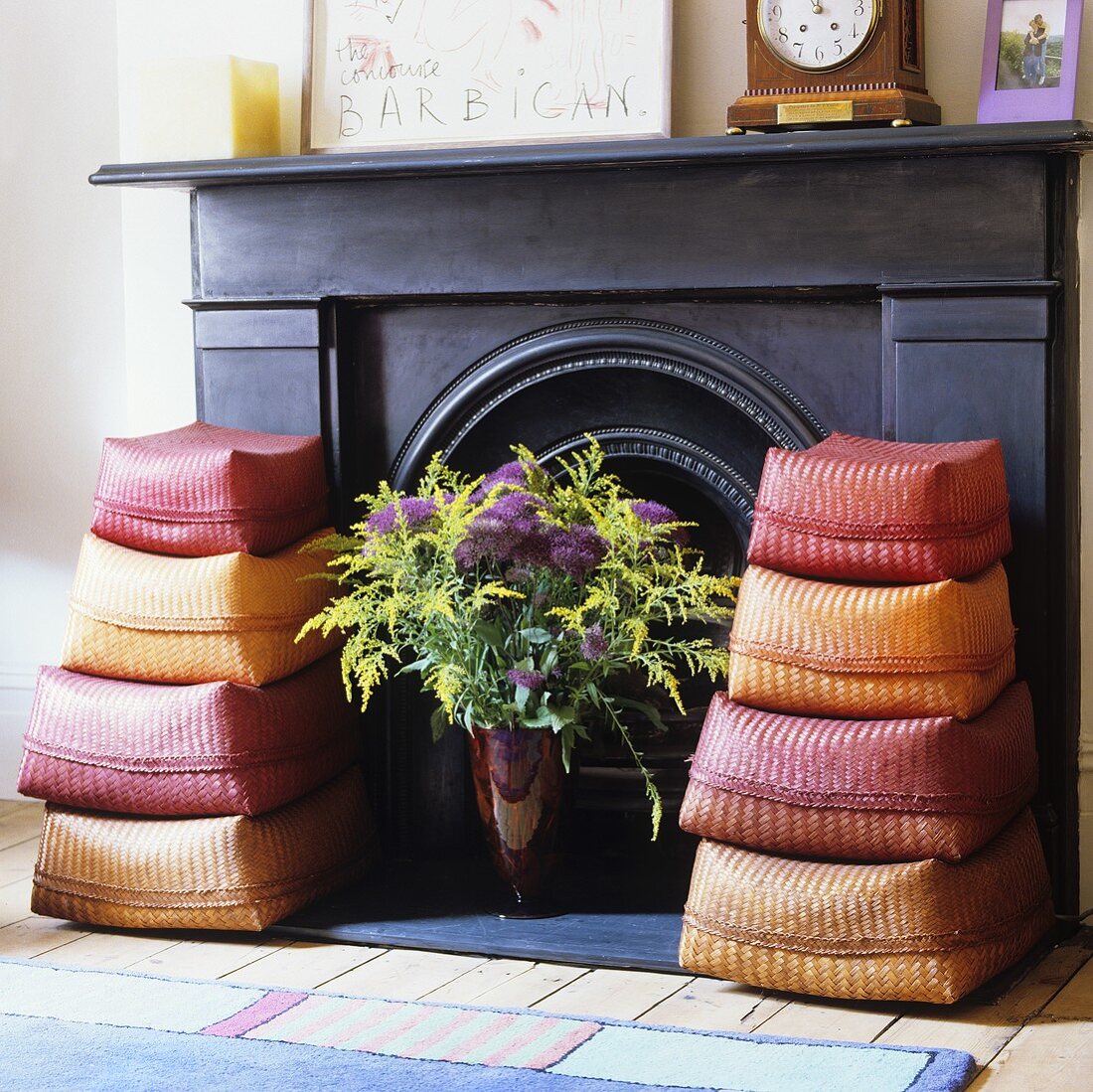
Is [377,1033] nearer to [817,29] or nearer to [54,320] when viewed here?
[817,29]

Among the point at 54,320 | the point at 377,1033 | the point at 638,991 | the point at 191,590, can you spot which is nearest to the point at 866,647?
the point at 638,991

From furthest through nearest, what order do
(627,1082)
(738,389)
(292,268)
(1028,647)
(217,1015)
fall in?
(292,268)
(738,389)
(1028,647)
(217,1015)
(627,1082)

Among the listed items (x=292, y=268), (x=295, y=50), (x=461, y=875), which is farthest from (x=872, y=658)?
(x=295, y=50)

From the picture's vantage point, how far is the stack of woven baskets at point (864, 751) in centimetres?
230

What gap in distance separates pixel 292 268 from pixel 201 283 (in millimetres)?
185

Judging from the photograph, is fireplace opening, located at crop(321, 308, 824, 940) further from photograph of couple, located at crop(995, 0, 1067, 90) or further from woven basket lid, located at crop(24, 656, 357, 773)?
photograph of couple, located at crop(995, 0, 1067, 90)

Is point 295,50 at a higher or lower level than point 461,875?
higher

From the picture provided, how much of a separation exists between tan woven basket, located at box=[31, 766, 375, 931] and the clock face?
1425 mm

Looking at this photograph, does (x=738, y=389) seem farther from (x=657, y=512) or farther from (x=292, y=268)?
(x=292, y=268)

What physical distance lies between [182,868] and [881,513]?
120 cm

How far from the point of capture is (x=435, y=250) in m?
2.89

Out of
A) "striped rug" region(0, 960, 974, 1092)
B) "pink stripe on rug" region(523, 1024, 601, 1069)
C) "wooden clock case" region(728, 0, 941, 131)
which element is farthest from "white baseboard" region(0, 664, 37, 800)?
"wooden clock case" region(728, 0, 941, 131)

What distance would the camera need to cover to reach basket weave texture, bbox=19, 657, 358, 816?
2.64 meters

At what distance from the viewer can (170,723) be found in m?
2.66
